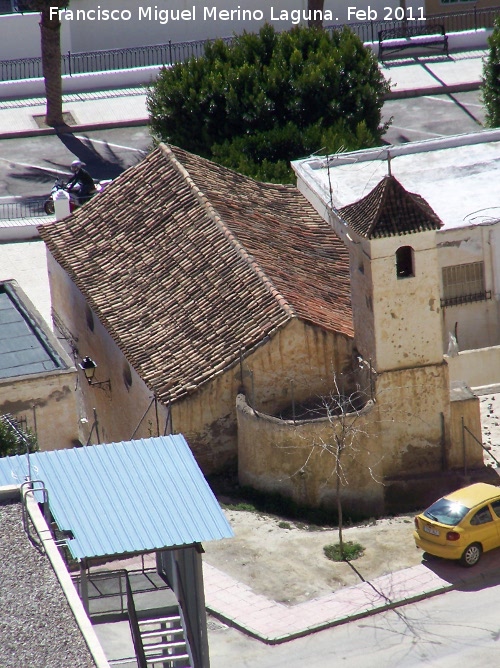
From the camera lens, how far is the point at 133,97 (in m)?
62.1

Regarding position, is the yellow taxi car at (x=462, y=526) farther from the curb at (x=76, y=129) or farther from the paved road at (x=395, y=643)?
the curb at (x=76, y=129)

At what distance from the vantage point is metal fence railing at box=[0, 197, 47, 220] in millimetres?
50031

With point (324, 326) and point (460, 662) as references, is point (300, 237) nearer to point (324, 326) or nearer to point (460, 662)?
point (324, 326)

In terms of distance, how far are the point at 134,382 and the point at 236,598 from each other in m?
7.87

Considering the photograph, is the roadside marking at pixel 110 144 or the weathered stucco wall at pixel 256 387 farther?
the roadside marking at pixel 110 144

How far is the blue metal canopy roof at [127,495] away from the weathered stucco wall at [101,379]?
28.0 ft

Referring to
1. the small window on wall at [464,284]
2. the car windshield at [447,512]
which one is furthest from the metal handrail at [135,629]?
the small window on wall at [464,284]

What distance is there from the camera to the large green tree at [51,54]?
55281 mm

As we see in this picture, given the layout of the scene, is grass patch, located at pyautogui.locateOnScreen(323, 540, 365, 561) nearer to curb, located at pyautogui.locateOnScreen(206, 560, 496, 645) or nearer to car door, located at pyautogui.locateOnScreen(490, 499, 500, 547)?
curb, located at pyautogui.locateOnScreen(206, 560, 496, 645)

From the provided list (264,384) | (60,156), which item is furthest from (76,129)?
(264,384)

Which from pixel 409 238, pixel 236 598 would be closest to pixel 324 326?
pixel 409 238

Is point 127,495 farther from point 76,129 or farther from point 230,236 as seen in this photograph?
point 76,129

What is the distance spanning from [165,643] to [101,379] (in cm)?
1552

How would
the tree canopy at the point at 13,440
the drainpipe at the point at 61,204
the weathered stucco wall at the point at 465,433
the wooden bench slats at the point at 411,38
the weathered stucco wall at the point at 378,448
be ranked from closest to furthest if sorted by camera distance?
the tree canopy at the point at 13,440, the weathered stucco wall at the point at 378,448, the weathered stucco wall at the point at 465,433, the drainpipe at the point at 61,204, the wooden bench slats at the point at 411,38
